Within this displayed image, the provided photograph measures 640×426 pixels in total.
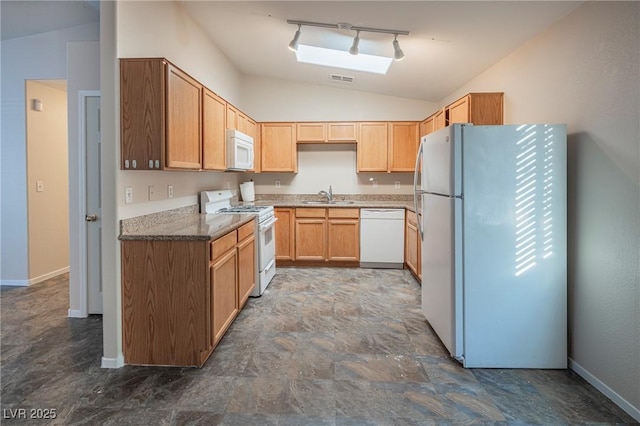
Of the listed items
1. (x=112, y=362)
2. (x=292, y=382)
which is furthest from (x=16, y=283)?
(x=292, y=382)

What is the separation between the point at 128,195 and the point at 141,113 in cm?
58

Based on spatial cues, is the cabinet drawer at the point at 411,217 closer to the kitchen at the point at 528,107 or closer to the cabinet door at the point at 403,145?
the cabinet door at the point at 403,145

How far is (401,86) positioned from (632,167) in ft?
11.3

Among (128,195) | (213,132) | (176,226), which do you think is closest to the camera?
(128,195)

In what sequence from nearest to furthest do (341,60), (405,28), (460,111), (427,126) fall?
(405,28)
(460,111)
(341,60)
(427,126)

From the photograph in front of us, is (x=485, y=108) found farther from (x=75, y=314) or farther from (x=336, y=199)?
(x=75, y=314)

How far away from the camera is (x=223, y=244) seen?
2709mm

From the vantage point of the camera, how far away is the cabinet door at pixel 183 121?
247 centimetres

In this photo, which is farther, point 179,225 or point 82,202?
point 82,202

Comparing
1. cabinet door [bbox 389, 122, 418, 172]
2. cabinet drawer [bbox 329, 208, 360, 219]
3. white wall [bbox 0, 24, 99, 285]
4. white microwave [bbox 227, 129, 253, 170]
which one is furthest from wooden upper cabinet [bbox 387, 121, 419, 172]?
white wall [bbox 0, 24, 99, 285]

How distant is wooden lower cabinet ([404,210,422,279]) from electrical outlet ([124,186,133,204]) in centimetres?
305

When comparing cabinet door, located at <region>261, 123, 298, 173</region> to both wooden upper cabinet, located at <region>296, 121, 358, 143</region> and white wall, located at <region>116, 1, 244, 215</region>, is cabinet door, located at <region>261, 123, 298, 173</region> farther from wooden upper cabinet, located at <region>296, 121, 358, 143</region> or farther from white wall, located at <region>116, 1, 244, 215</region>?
white wall, located at <region>116, 1, 244, 215</region>

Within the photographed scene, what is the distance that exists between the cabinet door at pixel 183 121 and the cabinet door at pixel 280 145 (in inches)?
95.7

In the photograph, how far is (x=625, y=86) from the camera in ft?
6.42
